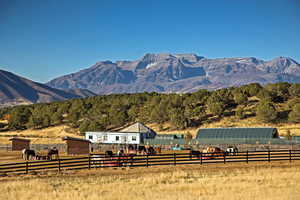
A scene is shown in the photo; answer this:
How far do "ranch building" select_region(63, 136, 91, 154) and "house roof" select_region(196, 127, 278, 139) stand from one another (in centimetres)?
2597

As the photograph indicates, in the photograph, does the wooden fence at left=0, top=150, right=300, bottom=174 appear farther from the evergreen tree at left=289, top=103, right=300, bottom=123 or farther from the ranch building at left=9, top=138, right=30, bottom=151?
the evergreen tree at left=289, top=103, right=300, bottom=123

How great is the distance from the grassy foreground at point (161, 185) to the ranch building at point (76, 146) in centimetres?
2837

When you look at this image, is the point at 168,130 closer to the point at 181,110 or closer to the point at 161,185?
the point at 181,110

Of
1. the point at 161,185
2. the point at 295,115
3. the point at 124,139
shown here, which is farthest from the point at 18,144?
the point at 295,115

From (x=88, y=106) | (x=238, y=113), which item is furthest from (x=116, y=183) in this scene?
(x=88, y=106)

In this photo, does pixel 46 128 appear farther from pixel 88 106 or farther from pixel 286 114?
pixel 286 114

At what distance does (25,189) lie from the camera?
22.4 m

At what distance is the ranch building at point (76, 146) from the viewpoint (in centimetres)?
5806

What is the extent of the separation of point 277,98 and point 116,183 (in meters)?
89.6

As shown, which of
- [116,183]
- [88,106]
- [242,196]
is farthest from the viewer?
[88,106]

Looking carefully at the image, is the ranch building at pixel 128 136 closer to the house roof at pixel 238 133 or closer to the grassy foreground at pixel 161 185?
the house roof at pixel 238 133

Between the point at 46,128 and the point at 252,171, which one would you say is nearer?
the point at 252,171

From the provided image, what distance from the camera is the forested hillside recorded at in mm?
97188

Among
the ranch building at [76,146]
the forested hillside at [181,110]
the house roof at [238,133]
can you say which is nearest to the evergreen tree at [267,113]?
the forested hillside at [181,110]
